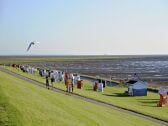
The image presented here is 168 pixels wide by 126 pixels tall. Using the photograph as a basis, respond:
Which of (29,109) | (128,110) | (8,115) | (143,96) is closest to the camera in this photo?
(8,115)

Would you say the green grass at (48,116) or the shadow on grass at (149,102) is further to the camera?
the shadow on grass at (149,102)

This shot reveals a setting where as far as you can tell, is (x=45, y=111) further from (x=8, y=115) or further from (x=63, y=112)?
(x=8, y=115)

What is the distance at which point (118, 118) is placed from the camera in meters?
24.2

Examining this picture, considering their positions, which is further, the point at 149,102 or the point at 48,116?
the point at 149,102

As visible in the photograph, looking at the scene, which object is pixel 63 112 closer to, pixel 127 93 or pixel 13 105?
pixel 13 105

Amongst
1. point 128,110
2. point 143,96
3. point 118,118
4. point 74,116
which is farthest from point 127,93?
point 74,116

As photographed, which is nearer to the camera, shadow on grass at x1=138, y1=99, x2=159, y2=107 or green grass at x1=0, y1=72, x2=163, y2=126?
green grass at x1=0, y1=72, x2=163, y2=126

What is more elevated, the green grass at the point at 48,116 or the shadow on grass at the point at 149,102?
the green grass at the point at 48,116

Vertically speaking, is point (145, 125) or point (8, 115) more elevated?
point (8, 115)

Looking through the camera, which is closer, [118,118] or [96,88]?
[118,118]

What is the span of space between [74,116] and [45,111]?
5.38 feet

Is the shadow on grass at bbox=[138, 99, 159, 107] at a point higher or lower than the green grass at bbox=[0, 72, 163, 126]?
lower

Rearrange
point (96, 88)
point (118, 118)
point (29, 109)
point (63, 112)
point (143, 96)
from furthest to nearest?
1. point (96, 88)
2. point (143, 96)
3. point (118, 118)
4. point (63, 112)
5. point (29, 109)

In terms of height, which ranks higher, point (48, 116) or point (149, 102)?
point (48, 116)
